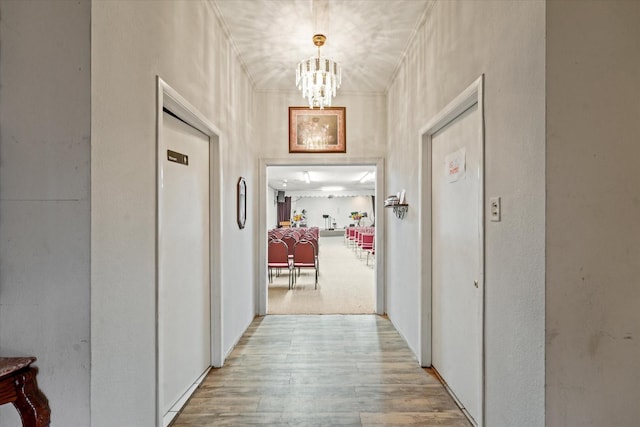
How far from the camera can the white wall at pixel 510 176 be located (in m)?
1.12

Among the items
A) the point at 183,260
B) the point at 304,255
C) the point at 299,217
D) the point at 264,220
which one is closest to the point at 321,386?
the point at 183,260

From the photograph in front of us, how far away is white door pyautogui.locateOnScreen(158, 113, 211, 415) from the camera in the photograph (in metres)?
1.80

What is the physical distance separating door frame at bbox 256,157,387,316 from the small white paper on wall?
161cm

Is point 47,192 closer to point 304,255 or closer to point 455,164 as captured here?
point 455,164

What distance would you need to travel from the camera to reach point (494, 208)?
142 centimetres

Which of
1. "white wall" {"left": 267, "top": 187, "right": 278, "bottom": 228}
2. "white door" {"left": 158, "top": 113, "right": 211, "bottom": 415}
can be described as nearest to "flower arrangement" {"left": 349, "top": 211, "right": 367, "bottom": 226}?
"white wall" {"left": 267, "top": 187, "right": 278, "bottom": 228}

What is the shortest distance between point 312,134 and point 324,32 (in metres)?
1.33

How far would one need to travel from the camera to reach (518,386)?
1.25 metres

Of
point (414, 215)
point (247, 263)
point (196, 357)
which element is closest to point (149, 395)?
point (196, 357)

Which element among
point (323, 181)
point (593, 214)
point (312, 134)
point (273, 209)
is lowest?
point (593, 214)

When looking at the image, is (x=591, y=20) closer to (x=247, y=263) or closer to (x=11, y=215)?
(x=11, y=215)

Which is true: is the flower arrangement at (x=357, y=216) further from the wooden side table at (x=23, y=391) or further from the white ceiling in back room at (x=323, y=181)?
the wooden side table at (x=23, y=391)

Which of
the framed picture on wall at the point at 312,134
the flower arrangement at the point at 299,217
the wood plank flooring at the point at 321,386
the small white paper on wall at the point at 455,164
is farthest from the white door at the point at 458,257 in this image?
the flower arrangement at the point at 299,217

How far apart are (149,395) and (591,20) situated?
2461 mm
